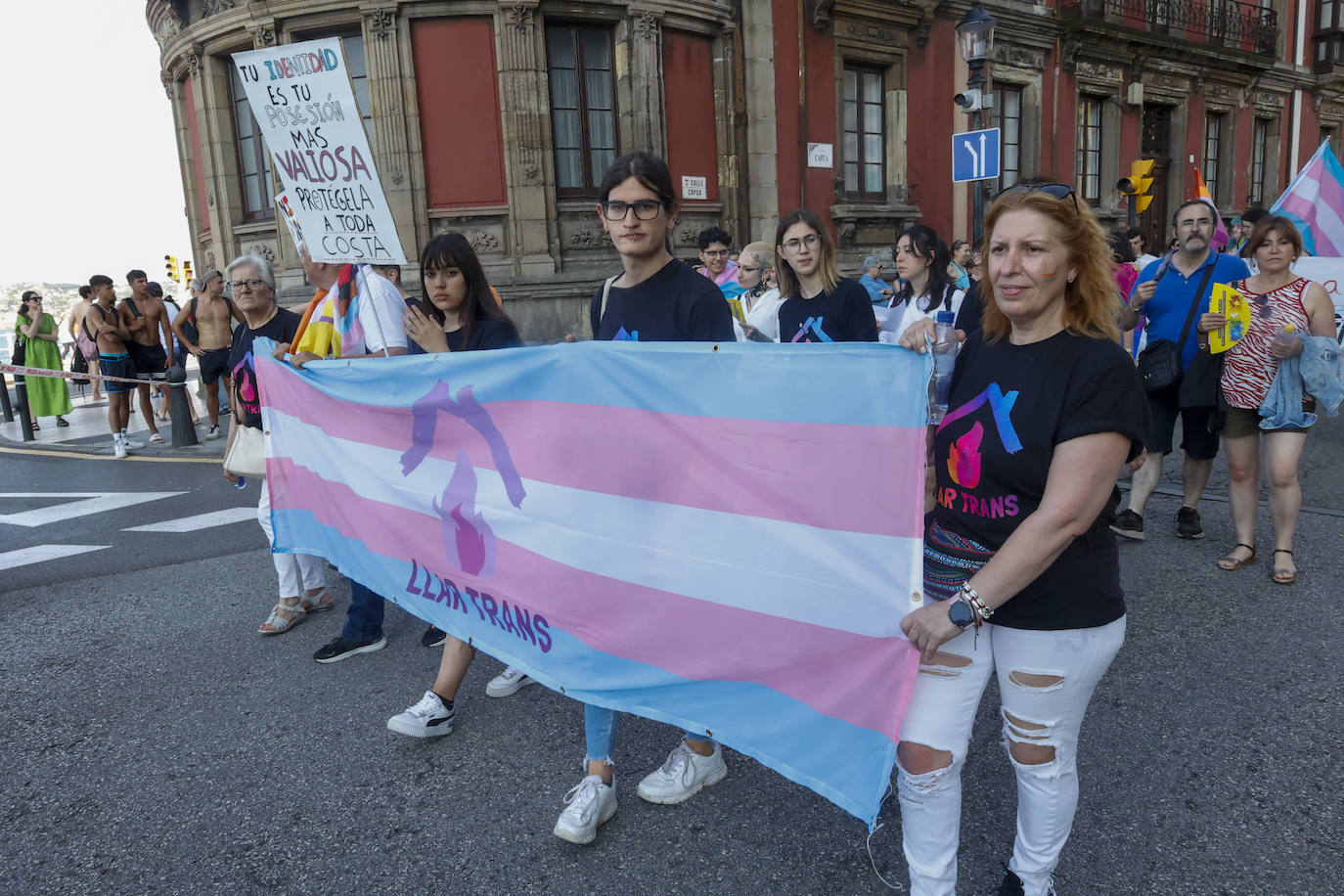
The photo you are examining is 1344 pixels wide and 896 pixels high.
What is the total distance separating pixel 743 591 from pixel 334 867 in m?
1.56

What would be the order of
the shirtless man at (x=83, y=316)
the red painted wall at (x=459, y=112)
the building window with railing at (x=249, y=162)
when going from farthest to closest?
the building window with railing at (x=249, y=162) → the shirtless man at (x=83, y=316) → the red painted wall at (x=459, y=112)

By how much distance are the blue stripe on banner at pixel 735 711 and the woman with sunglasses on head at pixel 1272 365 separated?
3805 mm

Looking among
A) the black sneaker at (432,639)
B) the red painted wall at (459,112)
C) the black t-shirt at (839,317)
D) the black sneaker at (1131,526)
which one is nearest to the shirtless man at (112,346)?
the red painted wall at (459,112)

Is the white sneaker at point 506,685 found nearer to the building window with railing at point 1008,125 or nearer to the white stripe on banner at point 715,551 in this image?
the white stripe on banner at point 715,551

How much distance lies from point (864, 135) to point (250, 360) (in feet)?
51.7

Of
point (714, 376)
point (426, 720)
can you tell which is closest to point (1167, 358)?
point (714, 376)

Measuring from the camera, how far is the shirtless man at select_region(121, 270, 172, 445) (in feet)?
38.3

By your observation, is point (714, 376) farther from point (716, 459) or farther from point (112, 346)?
point (112, 346)

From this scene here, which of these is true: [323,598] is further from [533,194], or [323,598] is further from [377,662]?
[533,194]

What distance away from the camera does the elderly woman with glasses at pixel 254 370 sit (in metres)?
4.46

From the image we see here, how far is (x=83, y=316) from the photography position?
13023mm

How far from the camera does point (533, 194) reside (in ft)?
44.7

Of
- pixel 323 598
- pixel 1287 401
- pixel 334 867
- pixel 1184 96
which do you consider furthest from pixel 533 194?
pixel 1184 96

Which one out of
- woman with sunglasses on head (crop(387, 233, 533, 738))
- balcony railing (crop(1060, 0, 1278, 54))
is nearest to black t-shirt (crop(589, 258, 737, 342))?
woman with sunglasses on head (crop(387, 233, 533, 738))
